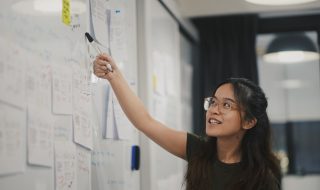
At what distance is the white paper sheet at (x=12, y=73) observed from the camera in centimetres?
118

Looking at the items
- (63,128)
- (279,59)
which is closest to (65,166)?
(63,128)

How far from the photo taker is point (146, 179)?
240 cm

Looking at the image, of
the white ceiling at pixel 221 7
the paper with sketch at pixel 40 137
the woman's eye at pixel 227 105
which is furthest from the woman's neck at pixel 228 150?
the white ceiling at pixel 221 7

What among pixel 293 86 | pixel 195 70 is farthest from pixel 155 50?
pixel 293 86

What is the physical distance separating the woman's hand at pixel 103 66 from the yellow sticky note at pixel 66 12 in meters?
0.21

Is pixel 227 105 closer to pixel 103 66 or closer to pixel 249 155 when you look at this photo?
pixel 249 155

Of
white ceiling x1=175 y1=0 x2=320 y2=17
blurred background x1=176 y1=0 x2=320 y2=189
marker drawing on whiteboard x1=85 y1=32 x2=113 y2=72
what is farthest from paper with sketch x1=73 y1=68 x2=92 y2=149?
white ceiling x1=175 y1=0 x2=320 y2=17

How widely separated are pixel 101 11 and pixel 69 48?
41 centimetres

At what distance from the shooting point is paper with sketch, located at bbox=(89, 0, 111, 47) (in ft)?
6.07

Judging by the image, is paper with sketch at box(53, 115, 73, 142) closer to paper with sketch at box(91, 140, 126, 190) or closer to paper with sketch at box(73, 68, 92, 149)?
paper with sketch at box(73, 68, 92, 149)

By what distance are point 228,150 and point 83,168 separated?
652mm

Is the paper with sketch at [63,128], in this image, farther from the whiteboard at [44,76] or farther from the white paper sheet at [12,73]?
the white paper sheet at [12,73]

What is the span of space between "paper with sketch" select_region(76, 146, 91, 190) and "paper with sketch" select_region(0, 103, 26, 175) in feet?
1.24

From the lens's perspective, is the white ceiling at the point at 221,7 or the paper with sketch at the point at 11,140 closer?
the paper with sketch at the point at 11,140
